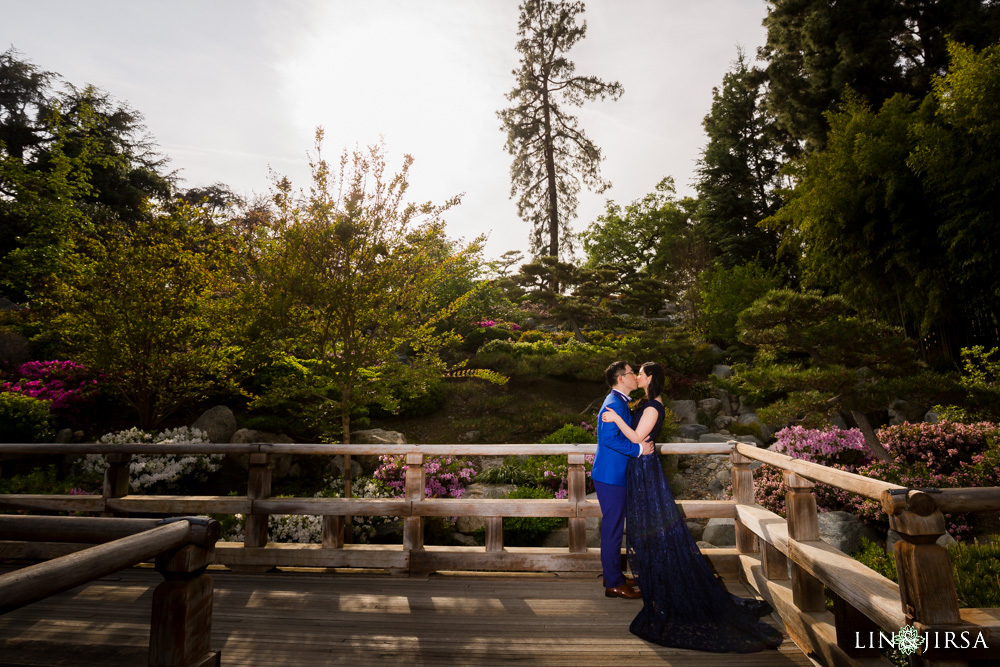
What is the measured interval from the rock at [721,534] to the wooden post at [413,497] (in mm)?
4298

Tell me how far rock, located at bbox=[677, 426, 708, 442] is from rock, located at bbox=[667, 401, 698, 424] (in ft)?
2.46

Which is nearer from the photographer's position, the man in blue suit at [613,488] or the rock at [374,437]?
the man in blue suit at [613,488]

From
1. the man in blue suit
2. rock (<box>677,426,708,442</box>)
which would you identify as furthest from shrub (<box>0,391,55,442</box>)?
Answer: rock (<box>677,426,708,442</box>)

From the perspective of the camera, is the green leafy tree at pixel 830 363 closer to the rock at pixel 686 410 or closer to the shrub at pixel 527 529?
the shrub at pixel 527 529

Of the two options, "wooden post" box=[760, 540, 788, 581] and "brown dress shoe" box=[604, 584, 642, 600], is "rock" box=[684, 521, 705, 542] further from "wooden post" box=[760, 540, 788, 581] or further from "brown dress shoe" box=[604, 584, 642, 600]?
"brown dress shoe" box=[604, 584, 642, 600]

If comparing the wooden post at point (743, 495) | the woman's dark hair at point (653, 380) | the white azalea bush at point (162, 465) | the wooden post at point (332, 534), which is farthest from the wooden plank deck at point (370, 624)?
the white azalea bush at point (162, 465)

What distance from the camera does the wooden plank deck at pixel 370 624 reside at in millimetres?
2925

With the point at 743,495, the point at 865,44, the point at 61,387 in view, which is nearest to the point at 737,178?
the point at 865,44

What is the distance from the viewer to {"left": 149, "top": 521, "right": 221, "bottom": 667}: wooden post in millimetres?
1894

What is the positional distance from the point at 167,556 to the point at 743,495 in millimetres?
4319

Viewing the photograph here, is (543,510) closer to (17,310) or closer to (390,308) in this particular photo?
(390,308)

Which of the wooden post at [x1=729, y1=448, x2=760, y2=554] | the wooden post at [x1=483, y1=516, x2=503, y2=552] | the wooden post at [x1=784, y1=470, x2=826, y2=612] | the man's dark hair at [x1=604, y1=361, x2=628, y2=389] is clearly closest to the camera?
the wooden post at [x1=784, y1=470, x2=826, y2=612]

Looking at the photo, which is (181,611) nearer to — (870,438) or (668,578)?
(668,578)

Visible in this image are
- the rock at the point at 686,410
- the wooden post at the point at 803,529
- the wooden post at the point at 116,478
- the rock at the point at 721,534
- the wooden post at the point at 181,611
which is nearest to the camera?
the wooden post at the point at 181,611
